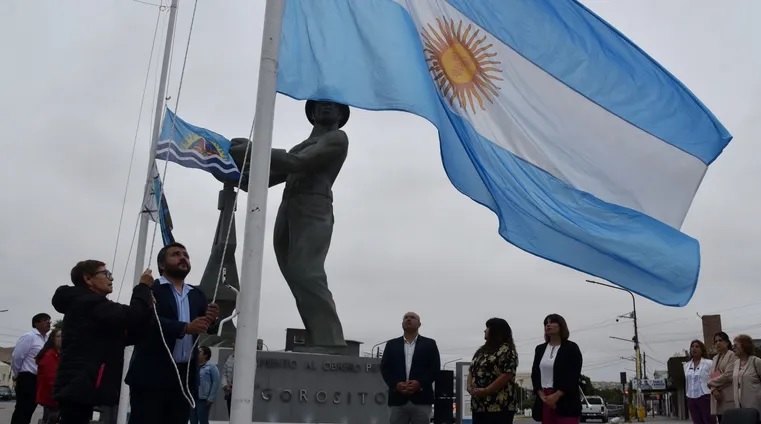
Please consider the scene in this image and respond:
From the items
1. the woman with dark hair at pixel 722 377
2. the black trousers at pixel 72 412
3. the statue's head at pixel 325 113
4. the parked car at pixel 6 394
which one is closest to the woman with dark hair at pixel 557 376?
the woman with dark hair at pixel 722 377

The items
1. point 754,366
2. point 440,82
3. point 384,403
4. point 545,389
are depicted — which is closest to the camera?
point 440,82

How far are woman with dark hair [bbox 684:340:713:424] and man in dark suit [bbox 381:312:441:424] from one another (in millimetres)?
4182

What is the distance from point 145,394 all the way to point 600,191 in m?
3.64

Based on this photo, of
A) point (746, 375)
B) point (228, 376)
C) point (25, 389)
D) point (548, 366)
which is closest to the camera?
point (548, 366)

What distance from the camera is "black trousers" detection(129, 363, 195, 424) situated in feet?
16.0

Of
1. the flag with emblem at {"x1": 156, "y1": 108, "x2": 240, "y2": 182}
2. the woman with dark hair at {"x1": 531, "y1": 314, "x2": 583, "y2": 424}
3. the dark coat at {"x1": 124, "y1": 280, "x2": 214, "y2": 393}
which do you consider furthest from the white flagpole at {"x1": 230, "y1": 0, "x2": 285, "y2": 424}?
the flag with emblem at {"x1": 156, "y1": 108, "x2": 240, "y2": 182}

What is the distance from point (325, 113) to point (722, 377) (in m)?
5.65

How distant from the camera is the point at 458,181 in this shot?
5.73 m

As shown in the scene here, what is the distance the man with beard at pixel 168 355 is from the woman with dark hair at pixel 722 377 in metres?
6.31

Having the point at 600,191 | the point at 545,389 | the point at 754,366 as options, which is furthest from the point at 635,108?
the point at 754,366

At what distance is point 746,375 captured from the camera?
8.37 meters

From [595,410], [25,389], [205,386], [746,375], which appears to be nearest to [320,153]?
[205,386]

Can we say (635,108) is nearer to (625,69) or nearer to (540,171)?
(625,69)

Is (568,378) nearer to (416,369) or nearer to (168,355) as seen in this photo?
(416,369)
